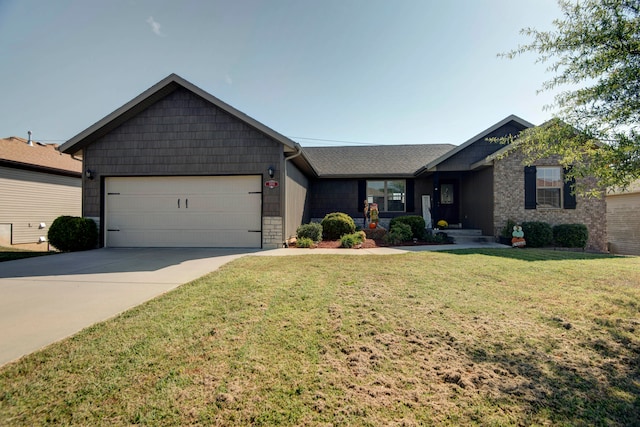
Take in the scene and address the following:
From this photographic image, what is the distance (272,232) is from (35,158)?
12698 millimetres

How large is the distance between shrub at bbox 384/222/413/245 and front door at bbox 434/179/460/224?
12.7 feet

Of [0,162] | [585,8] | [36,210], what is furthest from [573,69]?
[36,210]

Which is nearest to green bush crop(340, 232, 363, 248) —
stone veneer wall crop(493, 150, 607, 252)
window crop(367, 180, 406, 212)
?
window crop(367, 180, 406, 212)

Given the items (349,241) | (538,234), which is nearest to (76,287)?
(349,241)

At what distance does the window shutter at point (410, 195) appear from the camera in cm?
1362

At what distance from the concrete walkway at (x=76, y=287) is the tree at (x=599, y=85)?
647cm

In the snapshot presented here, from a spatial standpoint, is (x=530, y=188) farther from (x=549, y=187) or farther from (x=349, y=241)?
(x=349, y=241)

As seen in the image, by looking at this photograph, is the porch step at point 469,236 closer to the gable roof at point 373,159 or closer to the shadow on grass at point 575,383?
the gable roof at point 373,159

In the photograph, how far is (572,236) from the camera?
371 inches

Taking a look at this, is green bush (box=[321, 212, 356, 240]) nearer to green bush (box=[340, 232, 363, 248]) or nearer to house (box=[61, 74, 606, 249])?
green bush (box=[340, 232, 363, 248])

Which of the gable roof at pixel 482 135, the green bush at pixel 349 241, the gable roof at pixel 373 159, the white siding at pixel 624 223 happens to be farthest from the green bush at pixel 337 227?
the white siding at pixel 624 223

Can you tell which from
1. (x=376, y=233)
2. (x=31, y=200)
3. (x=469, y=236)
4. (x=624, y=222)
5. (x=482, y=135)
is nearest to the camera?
(x=469, y=236)

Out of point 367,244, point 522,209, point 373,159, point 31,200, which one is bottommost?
point 367,244

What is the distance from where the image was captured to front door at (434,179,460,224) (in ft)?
43.5
